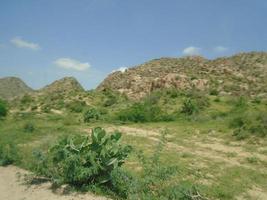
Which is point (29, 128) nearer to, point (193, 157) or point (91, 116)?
point (91, 116)

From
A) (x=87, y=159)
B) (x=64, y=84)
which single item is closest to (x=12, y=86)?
(x=64, y=84)

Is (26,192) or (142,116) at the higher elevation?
(142,116)

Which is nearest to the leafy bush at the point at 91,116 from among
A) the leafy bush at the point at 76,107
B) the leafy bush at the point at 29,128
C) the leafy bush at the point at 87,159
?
the leafy bush at the point at 29,128

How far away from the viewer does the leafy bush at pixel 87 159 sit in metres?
6.87

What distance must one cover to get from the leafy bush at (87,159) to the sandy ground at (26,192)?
31cm

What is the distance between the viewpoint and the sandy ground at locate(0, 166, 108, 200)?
655cm

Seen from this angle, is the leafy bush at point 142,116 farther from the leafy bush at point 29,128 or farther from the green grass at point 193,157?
the leafy bush at point 29,128

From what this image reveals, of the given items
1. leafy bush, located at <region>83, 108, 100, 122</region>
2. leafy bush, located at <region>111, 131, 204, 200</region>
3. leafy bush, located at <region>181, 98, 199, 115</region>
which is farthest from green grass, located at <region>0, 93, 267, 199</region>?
leafy bush, located at <region>181, 98, 199, 115</region>

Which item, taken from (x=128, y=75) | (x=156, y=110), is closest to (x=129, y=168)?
(x=156, y=110)

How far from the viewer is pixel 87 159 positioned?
6.98m

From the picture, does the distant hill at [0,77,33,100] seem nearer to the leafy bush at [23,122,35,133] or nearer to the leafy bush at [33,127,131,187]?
the leafy bush at [23,122,35,133]

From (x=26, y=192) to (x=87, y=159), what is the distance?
133cm

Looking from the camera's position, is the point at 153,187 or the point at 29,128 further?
the point at 29,128

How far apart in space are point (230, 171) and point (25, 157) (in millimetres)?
5225
